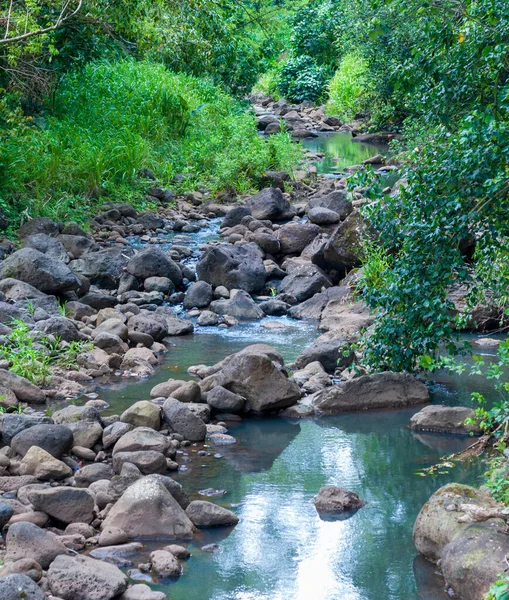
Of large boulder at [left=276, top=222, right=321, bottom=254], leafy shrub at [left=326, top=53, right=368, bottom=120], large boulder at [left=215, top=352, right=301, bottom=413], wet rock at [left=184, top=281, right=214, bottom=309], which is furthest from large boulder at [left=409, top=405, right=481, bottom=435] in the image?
leafy shrub at [left=326, top=53, right=368, bottom=120]

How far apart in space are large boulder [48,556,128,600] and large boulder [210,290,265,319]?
263 inches

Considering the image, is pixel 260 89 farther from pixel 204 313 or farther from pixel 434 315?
pixel 434 315

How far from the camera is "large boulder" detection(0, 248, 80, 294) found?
34.8 feet

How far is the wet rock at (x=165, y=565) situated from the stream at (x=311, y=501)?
51 mm

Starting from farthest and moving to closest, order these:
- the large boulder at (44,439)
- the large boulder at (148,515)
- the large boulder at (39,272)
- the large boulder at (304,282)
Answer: the large boulder at (304,282) → the large boulder at (39,272) → the large boulder at (44,439) → the large boulder at (148,515)

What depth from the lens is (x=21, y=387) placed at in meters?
7.89

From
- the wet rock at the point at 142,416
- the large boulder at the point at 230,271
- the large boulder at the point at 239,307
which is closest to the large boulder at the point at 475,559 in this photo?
the wet rock at the point at 142,416

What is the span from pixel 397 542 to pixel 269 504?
3.31ft

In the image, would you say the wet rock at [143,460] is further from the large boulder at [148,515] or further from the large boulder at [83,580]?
the large boulder at [83,580]

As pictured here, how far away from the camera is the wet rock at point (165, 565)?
4980 millimetres

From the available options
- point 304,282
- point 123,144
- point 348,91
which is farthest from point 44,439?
point 348,91

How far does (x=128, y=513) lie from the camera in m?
5.48

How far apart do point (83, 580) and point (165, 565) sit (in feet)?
2.00

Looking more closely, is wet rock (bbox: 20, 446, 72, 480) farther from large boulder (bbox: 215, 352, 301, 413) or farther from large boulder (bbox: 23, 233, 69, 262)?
large boulder (bbox: 23, 233, 69, 262)
